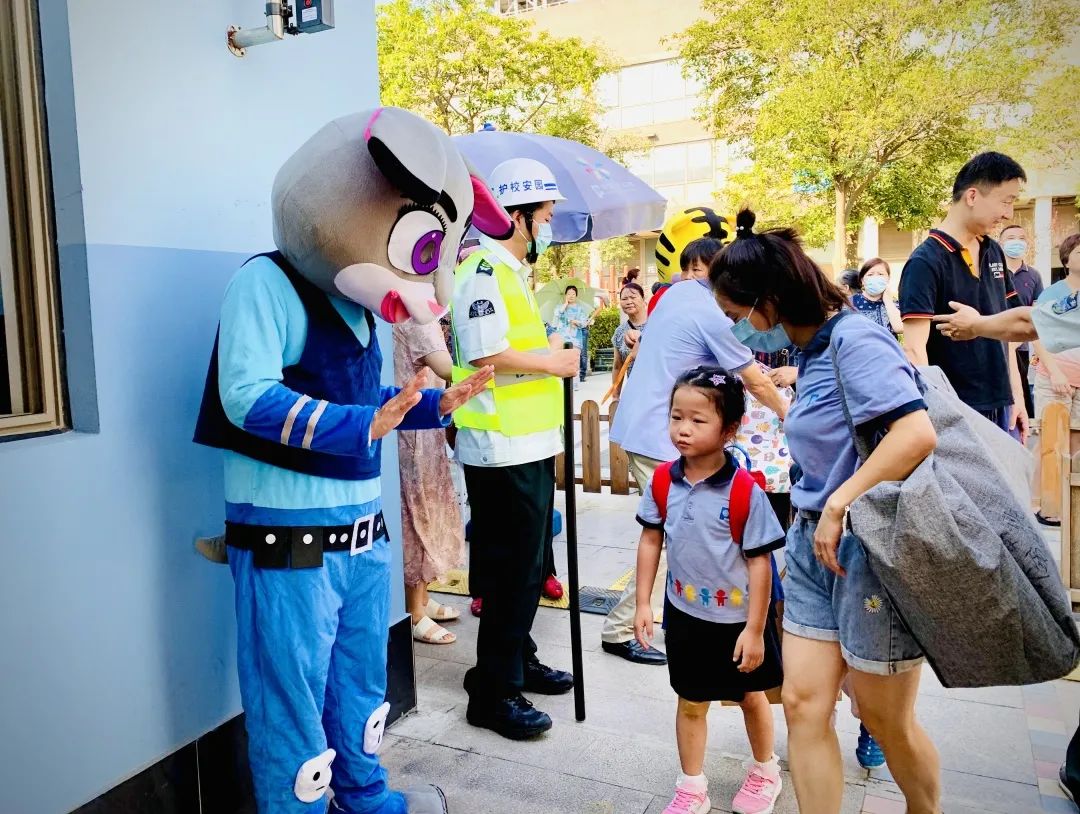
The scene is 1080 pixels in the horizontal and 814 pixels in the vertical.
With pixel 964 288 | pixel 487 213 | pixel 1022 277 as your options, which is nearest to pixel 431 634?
pixel 487 213

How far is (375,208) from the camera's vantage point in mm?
2180

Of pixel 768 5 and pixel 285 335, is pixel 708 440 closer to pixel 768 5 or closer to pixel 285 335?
pixel 285 335

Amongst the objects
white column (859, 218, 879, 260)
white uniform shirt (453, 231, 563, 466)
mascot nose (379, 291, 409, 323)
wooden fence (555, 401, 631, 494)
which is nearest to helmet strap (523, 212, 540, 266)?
white uniform shirt (453, 231, 563, 466)

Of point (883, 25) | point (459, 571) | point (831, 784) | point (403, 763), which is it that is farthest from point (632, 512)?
point (883, 25)

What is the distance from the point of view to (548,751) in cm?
321

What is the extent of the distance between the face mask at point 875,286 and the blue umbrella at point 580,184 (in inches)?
120

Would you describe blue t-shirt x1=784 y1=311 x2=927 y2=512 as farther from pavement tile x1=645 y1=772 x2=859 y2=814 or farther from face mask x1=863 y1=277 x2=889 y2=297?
face mask x1=863 y1=277 x2=889 y2=297

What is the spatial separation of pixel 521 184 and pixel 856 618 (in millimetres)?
2097

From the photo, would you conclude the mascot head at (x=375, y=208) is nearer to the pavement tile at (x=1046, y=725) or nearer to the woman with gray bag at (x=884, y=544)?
the woman with gray bag at (x=884, y=544)

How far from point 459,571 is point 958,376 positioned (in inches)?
125

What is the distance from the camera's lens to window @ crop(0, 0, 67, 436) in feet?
7.10

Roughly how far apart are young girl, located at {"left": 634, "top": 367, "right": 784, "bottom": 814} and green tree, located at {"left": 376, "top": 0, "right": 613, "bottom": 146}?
17227 millimetres

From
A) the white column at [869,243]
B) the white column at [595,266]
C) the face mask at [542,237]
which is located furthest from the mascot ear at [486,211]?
the white column at [595,266]

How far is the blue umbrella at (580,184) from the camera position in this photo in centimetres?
482
